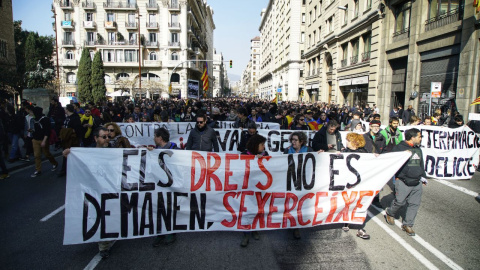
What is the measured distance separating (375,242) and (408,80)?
16.9 metres

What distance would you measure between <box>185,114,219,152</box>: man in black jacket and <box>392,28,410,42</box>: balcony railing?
59.7ft

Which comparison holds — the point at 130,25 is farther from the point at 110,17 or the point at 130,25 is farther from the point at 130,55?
the point at 130,55

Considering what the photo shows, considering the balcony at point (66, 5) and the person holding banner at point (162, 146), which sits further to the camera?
the balcony at point (66, 5)

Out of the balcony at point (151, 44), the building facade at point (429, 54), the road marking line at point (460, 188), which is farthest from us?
the balcony at point (151, 44)

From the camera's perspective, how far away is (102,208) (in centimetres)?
392

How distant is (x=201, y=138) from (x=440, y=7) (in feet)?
56.0

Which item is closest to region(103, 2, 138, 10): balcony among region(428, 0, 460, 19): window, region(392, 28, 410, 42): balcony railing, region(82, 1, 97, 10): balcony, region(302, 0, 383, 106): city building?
region(82, 1, 97, 10): balcony

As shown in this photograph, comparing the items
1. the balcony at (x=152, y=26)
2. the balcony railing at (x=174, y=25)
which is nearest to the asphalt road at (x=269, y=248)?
the balcony at (x=152, y=26)

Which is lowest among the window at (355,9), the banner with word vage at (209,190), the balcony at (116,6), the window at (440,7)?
the banner with word vage at (209,190)

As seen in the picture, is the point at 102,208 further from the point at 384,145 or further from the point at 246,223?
the point at 384,145

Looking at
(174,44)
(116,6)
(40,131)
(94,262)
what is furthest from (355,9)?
(116,6)

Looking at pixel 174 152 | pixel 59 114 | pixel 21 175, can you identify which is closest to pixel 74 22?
pixel 59 114

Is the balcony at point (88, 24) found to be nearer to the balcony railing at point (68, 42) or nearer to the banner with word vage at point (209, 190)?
the balcony railing at point (68, 42)

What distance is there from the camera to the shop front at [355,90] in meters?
24.2
